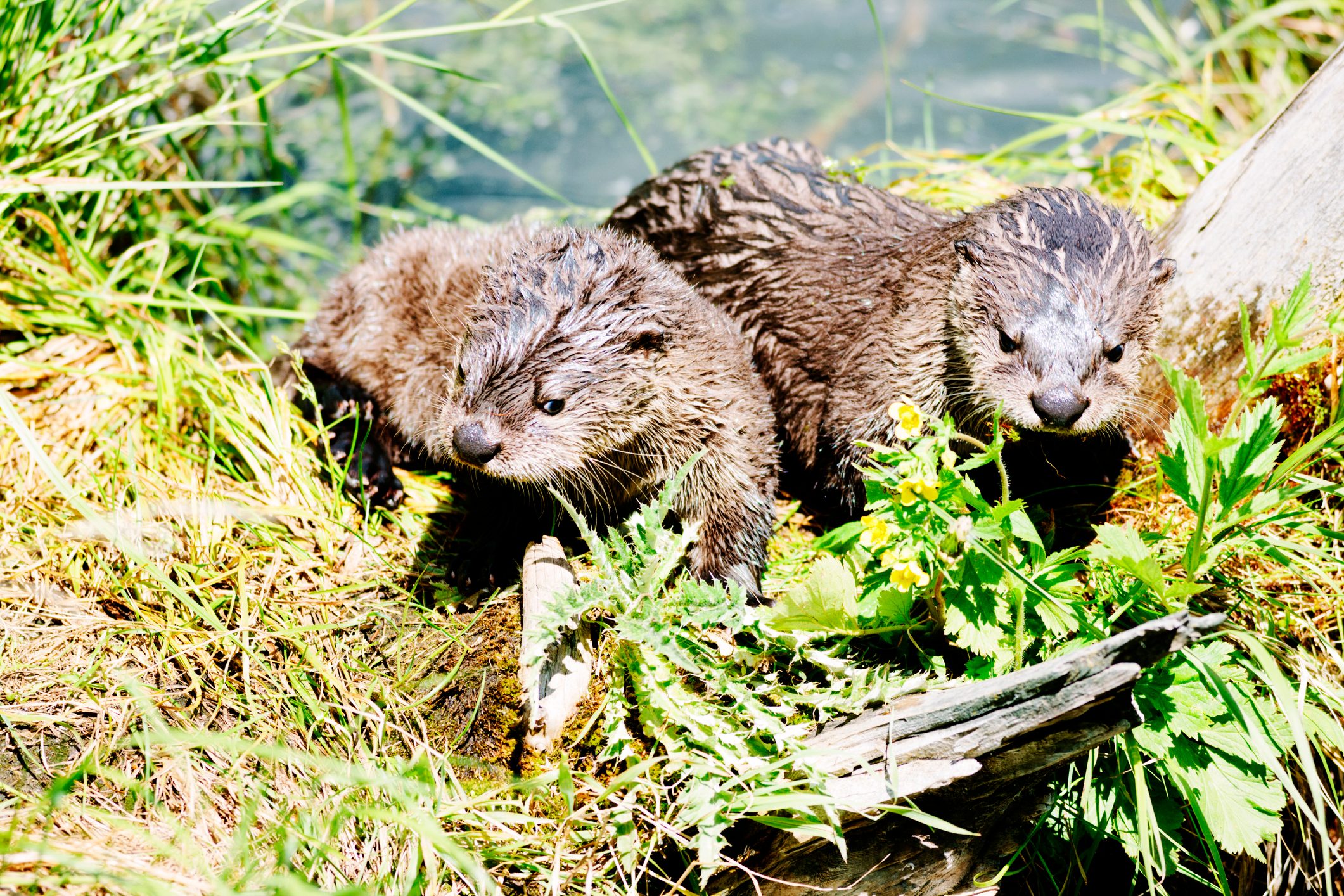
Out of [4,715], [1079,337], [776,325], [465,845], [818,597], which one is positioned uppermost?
[1079,337]

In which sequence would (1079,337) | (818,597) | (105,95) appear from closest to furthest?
(818,597), (1079,337), (105,95)

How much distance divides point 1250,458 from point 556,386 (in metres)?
1.59

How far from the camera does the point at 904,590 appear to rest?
2.39 m

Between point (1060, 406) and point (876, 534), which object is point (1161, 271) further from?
point (876, 534)

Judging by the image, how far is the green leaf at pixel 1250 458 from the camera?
→ 223cm

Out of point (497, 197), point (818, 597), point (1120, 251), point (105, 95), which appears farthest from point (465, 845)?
point (497, 197)

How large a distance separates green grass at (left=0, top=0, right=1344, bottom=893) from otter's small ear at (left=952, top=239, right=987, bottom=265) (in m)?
0.79

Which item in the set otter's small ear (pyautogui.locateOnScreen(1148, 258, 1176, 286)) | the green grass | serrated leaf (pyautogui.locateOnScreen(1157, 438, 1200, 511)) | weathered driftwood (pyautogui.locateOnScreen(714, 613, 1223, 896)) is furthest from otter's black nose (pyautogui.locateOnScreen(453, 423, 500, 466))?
otter's small ear (pyautogui.locateOnScreen(1148, 258, 1176, 286))

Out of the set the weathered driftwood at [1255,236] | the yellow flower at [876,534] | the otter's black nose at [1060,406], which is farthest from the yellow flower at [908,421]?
the weathered driftwood at [1255,236]

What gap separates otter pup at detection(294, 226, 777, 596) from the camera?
2.64 meters

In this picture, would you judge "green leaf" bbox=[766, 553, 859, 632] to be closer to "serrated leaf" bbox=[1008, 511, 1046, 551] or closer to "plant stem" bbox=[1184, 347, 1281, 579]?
"serrated leaf" bbox=[1008, 511, 1046, 551]

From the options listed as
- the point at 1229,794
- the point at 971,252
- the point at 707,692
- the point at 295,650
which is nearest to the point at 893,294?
the point at 971,252

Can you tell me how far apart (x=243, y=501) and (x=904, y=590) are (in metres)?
1.92

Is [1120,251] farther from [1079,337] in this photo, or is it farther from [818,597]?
[818,597]
